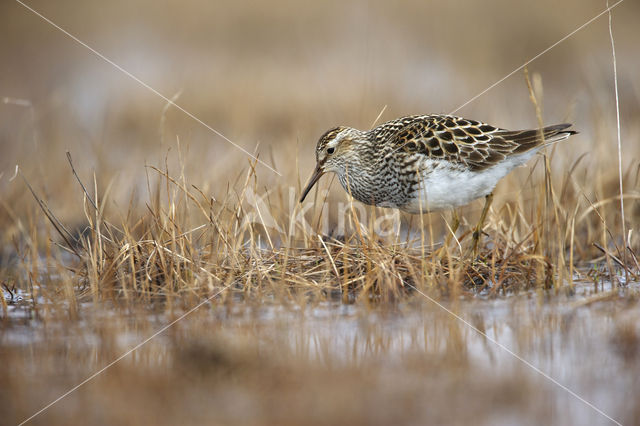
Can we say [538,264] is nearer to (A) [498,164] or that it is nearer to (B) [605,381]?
(A) [498,164]

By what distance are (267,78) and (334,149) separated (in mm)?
7167

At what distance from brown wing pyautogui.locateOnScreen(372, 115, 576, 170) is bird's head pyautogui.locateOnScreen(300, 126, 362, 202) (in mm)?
694

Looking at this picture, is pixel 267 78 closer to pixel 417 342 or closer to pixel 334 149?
pixel 334 149

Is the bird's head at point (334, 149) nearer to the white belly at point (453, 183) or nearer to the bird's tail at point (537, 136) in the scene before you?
the white belly at point (453, 183)

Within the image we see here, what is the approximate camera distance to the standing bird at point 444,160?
677 centimetres

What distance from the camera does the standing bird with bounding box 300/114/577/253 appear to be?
6.77m

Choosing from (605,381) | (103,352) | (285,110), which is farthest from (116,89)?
(605,381)

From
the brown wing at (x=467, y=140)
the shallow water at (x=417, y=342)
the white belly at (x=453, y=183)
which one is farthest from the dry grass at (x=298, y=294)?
the brown wing at (x=467, y=140)

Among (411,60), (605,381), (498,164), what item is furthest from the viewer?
(411,60)

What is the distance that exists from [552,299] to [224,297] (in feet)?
8.77

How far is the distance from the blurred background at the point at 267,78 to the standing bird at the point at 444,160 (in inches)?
82.4

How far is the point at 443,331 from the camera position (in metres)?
5.12

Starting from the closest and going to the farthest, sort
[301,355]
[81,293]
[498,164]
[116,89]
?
[301,355] < [81,293] < [498,164] < [116,89]

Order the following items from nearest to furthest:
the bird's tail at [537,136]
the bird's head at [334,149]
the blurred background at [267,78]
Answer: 1. the bird's tail at [537,136]
2. the bird's head at [334,149]
3. the blurred background at [267,78]
